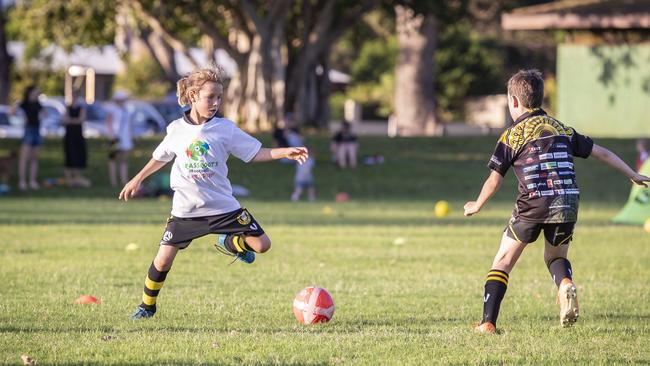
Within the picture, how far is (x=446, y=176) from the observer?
86.0 ft

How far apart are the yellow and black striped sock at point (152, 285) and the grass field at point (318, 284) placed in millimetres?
138

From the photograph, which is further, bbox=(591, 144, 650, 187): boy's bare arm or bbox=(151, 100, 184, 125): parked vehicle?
bbox=(151, 100, 184, 125): parked vehicle

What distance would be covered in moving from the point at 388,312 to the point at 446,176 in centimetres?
1789

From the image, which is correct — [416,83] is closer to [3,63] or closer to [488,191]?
[3,63]

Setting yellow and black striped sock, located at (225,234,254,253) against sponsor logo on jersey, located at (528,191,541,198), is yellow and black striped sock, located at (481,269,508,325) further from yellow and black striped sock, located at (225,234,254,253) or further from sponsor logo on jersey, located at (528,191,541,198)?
yellow and black striped sock, located at (225,234,254,253)

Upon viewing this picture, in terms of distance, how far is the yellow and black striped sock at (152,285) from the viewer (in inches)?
310

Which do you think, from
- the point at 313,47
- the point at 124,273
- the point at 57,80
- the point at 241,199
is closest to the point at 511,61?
the point at 57,80

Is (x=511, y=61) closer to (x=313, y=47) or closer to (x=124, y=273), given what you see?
(x=313, y=47)

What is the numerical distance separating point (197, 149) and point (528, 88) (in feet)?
7.43

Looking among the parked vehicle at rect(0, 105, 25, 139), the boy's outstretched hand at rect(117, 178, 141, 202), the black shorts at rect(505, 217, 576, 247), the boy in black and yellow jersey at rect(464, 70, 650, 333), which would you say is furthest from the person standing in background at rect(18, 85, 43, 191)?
the black shorts at rect(505, 217, 576, 247)

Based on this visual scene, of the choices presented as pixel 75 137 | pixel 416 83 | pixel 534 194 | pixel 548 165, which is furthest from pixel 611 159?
pixel 416 83

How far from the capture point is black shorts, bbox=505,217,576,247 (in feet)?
23.9

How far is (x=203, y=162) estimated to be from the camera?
772 cm

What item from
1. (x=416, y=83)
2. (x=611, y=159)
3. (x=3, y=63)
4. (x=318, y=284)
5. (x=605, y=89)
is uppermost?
(x=3, y=63)
